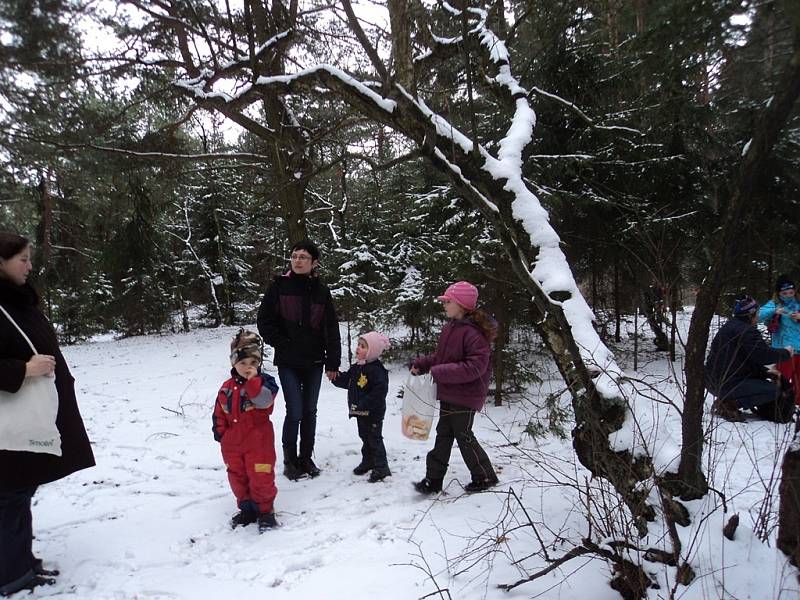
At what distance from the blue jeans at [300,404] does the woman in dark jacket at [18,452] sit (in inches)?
65.9

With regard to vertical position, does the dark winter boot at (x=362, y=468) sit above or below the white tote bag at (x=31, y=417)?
below

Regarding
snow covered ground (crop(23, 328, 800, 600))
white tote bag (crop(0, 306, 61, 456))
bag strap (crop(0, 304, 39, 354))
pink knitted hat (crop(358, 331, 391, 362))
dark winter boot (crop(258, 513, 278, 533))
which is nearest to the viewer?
snow covered ground (crop(23, 328, 800, 600))

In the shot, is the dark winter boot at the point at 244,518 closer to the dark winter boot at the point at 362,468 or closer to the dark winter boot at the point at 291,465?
the dark winter boot at the point at 291,465

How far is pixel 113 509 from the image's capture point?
3.66 m

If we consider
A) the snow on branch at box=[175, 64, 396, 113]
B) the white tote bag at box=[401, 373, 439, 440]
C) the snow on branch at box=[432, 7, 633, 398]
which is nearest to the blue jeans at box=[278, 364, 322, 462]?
the white tote bag at box=[401, 373, 439, 440]

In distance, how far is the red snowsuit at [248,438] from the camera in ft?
11.0

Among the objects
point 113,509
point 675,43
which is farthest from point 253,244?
point 675,43

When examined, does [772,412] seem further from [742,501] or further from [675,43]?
[675,43]

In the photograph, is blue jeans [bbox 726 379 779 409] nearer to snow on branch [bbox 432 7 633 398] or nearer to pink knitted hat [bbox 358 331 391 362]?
snow on branch [bbox 432 7 633 398]

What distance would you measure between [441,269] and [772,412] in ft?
14.0

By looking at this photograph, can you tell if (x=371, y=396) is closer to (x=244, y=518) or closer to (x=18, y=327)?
(x=244, y=518)

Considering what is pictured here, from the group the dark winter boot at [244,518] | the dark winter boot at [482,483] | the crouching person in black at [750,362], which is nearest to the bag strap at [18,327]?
the dark winter boot at [244,518]

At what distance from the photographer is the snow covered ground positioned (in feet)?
7.80

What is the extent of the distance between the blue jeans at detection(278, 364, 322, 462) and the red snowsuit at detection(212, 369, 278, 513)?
768 mm
